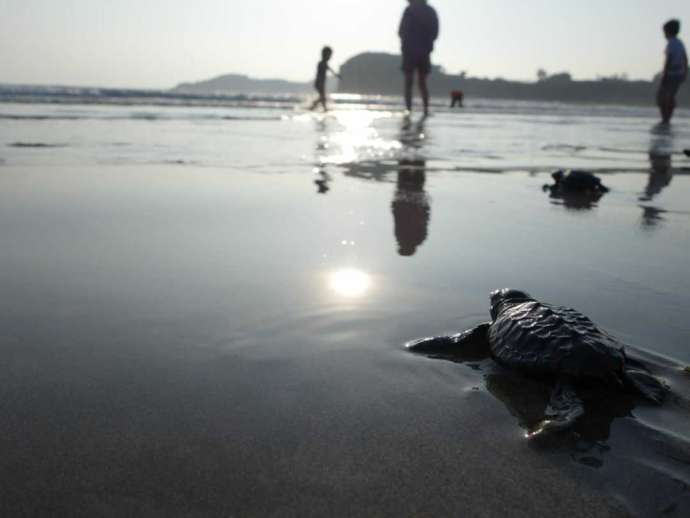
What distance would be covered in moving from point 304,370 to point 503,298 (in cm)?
80

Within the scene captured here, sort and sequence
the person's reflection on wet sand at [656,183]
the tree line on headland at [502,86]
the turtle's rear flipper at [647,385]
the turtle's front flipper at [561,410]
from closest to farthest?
the turtle's front flipper at [561,410] < the turtle's rear flipper at [647,385] < the person's reflection on wet sand at [656,183] < the tree line on headland at [502,86]

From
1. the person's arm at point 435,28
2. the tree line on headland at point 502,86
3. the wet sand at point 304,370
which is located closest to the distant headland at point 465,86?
the tree line on headland at point 502,86

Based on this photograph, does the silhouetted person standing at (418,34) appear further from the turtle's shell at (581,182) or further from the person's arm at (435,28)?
the turtle's shell at (581,182)

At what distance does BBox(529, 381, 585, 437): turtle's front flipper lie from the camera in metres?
1.41

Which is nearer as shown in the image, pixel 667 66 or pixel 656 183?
pixel 656 183

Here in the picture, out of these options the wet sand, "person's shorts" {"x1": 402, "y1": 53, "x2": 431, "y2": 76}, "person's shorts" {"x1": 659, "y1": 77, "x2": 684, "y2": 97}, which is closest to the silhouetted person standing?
"person's shorts" {"x1": 402, "y1": 53, "x2": 431, "y2": 76}

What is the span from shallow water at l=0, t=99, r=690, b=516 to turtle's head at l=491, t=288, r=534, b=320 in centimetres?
11

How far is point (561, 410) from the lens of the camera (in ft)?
4.90

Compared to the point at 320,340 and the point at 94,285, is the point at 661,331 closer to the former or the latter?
the point at 320,340

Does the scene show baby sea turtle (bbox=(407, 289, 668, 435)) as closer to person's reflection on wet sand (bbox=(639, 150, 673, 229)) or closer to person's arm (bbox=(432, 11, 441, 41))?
person's reflection on wet sand (bbox=(639, 150, 673, 229))

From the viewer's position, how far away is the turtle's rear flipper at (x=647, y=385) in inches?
61.0

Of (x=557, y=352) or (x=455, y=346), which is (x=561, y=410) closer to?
(x=557, y=352)

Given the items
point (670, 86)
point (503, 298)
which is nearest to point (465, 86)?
point (670, 86)

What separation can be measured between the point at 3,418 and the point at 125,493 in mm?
450
